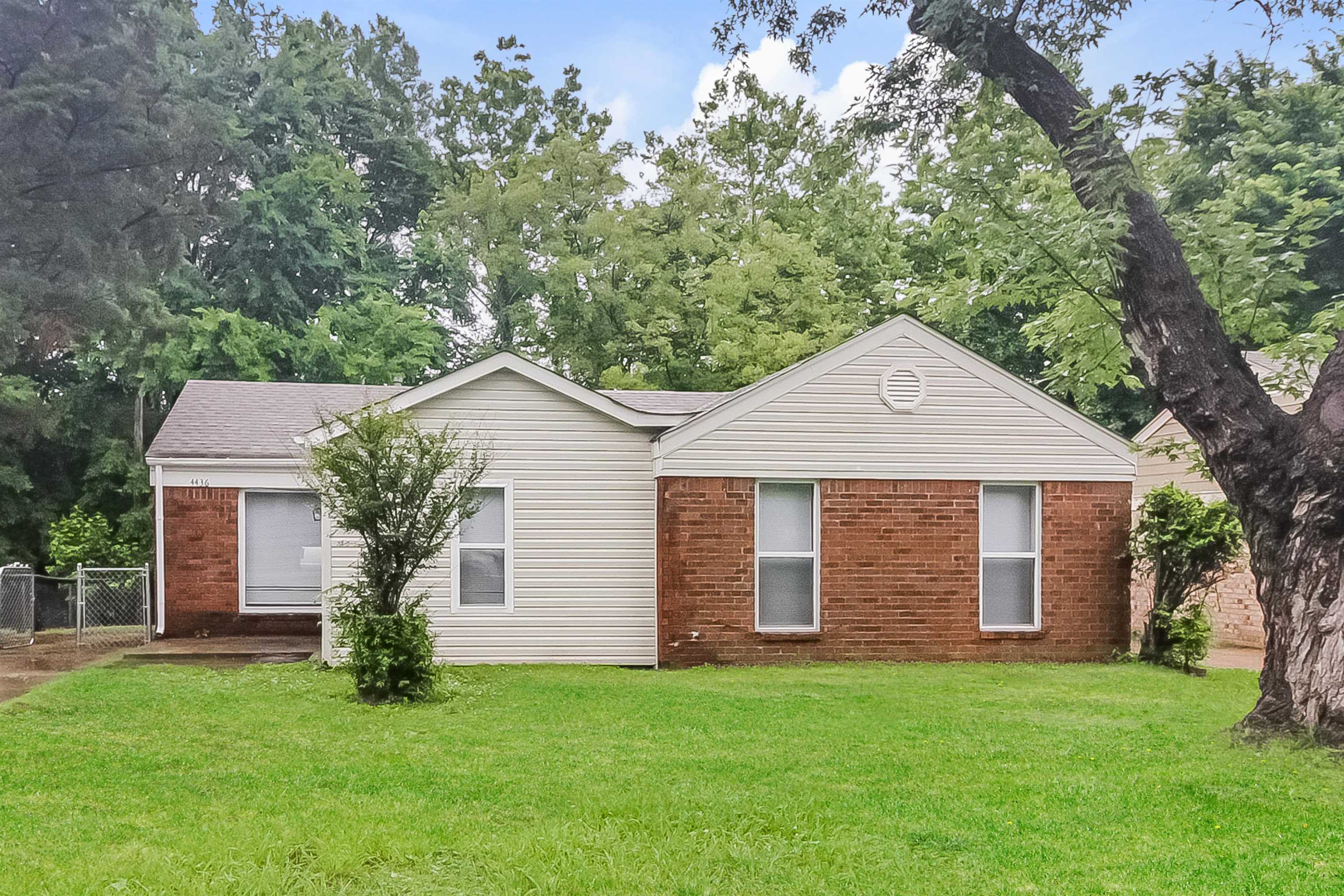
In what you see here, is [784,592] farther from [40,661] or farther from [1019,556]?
[40,661]

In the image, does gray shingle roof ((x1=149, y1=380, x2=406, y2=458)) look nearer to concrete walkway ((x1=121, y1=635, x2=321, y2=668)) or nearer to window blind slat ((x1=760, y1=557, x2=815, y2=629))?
concrete walkway ((x1=121, y1=635, x2=321, y2=668))

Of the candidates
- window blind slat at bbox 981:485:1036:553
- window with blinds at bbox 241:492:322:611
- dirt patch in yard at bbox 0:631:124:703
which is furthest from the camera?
window with blinds at bbox 241:492:322:611

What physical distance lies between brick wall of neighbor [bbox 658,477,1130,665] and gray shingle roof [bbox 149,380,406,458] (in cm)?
495

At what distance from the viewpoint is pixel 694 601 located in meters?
13.1

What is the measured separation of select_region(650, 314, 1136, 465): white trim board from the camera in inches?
519

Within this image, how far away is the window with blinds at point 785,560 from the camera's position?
1338 centimetres

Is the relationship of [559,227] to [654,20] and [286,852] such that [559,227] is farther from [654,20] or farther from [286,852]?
[286,852]

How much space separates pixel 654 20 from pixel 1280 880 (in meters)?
13.9

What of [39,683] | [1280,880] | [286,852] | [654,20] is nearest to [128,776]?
[286,852]

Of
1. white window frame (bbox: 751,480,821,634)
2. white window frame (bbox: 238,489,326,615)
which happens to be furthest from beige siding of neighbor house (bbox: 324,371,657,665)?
white window frame (bbox: 238,489,326,615)

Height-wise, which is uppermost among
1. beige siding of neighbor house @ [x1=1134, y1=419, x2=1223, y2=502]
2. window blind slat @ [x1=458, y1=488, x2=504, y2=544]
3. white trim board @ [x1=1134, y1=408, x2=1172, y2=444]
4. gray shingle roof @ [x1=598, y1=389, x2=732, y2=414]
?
gray shingle roof @ [x1=598, y1=389, x2=732, y2=414]

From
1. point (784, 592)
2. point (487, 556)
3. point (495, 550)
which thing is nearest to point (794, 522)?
point (784, 592)

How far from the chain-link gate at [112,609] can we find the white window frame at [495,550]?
561 cm

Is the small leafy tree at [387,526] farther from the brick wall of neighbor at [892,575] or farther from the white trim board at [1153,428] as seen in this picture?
the white trim board at [1153,428]
